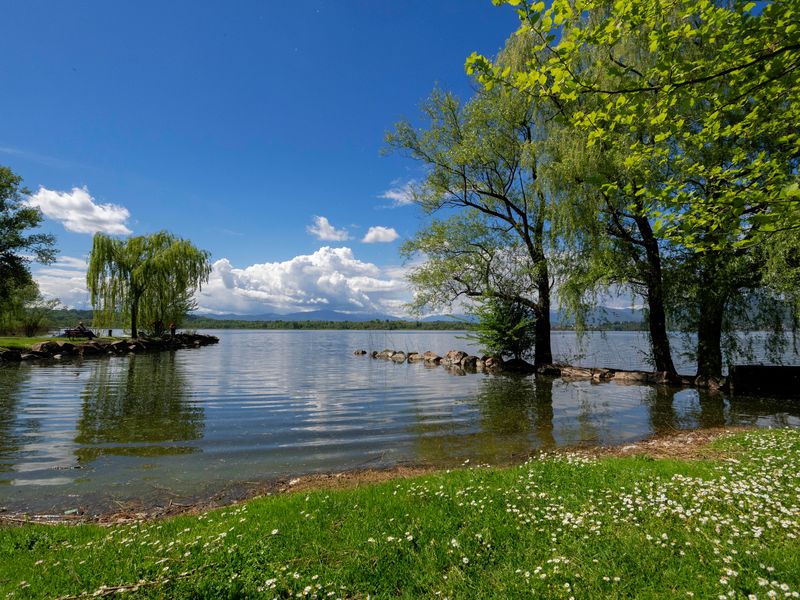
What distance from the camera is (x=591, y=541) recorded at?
4.91 metres

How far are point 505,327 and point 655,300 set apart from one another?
1180 cm

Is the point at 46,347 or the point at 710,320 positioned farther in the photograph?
the point at 46,347

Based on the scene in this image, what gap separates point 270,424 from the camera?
1404 cm

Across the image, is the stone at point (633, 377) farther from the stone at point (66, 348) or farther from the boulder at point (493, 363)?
the stone at point (66, 348)

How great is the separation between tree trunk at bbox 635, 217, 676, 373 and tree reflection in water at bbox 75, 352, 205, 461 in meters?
21.3

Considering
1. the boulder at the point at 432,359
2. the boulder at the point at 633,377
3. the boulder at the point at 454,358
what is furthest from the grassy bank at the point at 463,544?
the boulder at the point at 432,359

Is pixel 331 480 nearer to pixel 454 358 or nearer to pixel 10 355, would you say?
pixel 454 358

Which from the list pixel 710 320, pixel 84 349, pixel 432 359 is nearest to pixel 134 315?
pixel 84 349

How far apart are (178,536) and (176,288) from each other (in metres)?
50.4

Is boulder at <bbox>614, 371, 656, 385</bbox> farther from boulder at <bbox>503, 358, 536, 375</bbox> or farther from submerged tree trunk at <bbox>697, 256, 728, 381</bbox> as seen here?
boulder at <bbox>503, 358, 536, 375</bbox>

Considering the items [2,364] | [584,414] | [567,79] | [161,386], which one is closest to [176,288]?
[2,364]

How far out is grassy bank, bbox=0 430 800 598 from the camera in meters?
4.15

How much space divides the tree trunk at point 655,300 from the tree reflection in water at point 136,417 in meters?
21.3

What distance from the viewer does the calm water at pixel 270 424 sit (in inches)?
359
